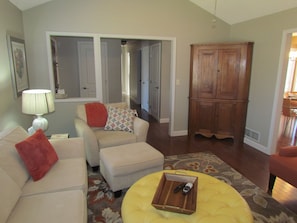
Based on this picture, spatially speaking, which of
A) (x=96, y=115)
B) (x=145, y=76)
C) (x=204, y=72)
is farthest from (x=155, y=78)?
(x=96, y=115)

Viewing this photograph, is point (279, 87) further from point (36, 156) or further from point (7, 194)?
point (7, 194)

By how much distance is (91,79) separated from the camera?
227 inches

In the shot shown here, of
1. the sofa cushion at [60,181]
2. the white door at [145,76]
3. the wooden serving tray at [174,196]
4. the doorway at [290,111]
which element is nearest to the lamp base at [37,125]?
the sofa cushion at [60,181]

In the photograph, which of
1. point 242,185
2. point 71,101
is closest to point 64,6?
point 71,101

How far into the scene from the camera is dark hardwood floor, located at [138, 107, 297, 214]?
8.50ft

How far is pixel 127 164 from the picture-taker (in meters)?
2.31

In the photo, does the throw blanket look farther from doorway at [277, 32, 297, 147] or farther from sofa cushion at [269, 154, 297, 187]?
doorway at [277, 32, 297, 147]

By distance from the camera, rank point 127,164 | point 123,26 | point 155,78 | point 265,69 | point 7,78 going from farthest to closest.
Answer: point 155,78, point 123,26, point 265,69, point 7,78, point 127,164

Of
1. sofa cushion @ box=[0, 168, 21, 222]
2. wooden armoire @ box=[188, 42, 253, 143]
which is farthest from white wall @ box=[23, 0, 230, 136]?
sofa cushion @ box=[0, 168, 21, 222]

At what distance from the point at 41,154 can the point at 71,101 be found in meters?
2.10

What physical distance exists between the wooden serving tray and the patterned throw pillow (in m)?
1.52

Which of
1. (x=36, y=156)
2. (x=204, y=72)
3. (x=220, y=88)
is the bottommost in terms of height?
(x=36, y=156)

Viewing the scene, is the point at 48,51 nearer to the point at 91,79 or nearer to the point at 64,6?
the point at 64,6

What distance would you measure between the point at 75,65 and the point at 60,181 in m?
4.34
